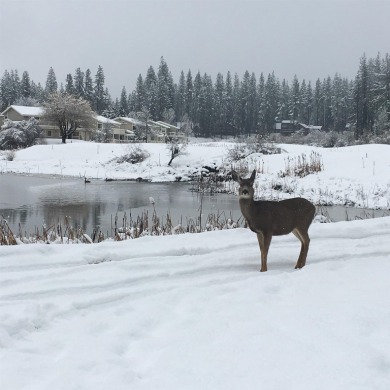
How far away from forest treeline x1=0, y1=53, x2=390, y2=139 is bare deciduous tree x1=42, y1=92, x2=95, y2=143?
20989 millimetres

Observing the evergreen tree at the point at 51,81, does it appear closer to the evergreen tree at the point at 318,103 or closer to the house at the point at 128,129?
the house at the point at 128,129

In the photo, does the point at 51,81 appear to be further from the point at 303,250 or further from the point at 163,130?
the point at 303,250

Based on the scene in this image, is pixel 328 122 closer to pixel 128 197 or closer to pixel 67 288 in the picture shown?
pixel 128 197

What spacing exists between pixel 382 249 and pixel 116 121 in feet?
251

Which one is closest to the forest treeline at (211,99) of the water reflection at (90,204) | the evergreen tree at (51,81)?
the evergreen tree at (51,81)

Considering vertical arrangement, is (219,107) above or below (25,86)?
below

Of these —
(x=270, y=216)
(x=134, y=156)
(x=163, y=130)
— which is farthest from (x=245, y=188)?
(x=163, y=130)

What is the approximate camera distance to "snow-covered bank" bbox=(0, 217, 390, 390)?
8.81 feet

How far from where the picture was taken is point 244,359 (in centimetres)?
288

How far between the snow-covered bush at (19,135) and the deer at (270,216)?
174 ft

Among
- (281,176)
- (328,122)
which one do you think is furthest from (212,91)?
(281,176)

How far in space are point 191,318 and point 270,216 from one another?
1.93 metres

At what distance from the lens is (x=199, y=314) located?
3727 mm

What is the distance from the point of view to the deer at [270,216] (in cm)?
505
